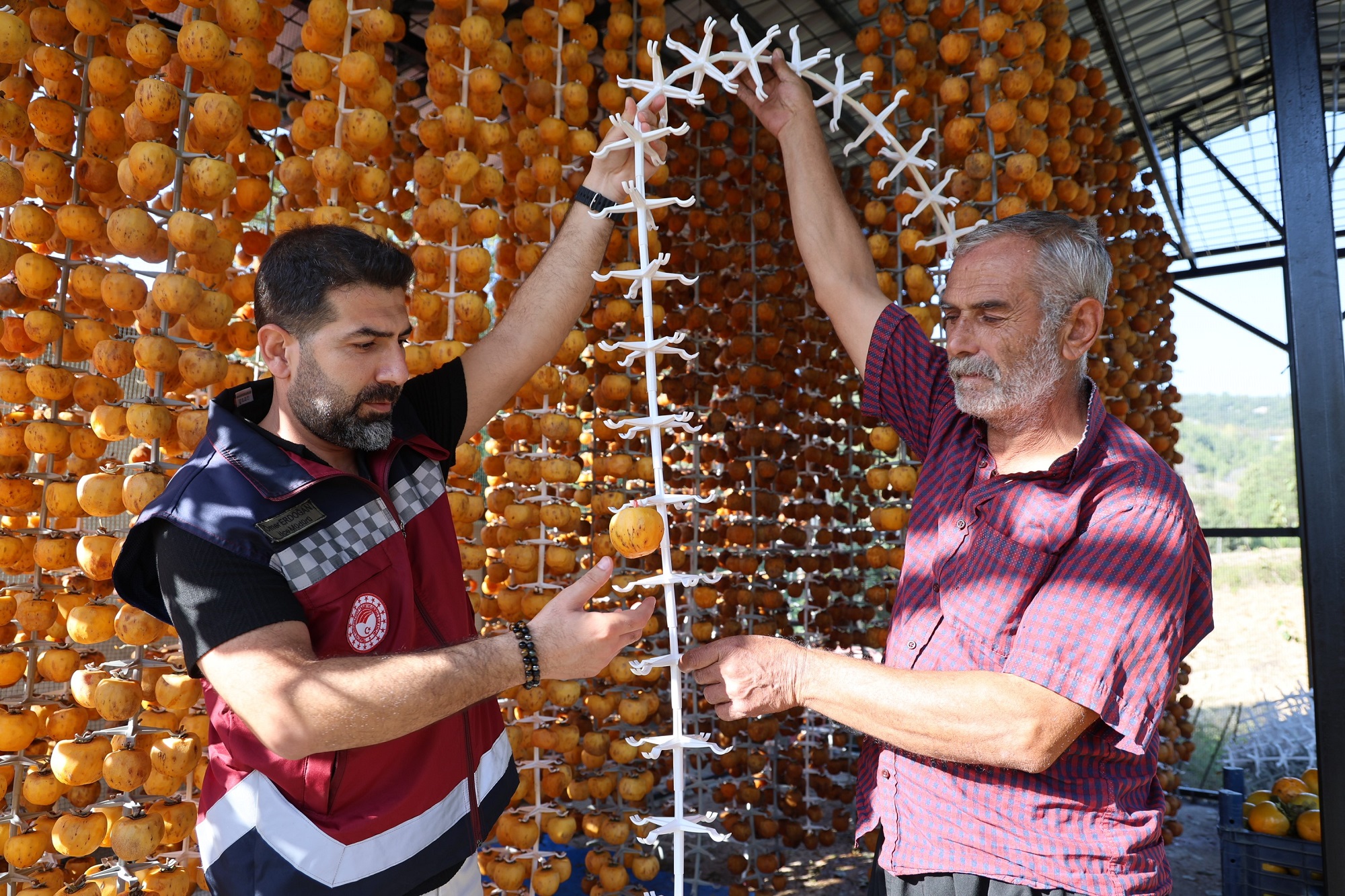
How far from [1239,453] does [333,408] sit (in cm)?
975

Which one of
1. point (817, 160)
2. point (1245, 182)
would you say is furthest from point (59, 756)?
point (1245, 182)

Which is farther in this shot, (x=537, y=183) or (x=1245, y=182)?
(x=1245, y=182)

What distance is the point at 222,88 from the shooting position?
2.08m

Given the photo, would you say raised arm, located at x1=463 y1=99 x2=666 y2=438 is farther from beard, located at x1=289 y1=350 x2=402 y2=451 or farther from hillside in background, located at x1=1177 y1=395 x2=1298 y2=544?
hillside in background, located at x1=1177 y1=395 x2=1298 y2=544

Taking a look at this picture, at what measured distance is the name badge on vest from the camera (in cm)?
154

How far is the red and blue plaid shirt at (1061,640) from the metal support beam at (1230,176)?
6.66m

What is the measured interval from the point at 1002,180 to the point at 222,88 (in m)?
2.17

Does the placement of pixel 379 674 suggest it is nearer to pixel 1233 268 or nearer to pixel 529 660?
pixel 529 660

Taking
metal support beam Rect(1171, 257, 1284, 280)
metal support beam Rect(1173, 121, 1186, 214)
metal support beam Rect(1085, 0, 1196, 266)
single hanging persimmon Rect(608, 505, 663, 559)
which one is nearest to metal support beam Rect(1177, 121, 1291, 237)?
metal support beam Rect(1173, 121, 1186, 214)

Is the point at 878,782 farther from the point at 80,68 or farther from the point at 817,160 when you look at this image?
the point at 80,68

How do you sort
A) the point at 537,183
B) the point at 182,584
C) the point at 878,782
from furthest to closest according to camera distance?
the point at 537,183
the point at 878,782
the point at 182,584

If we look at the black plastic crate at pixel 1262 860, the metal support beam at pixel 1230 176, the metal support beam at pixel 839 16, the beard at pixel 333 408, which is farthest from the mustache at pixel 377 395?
the metal support beam at pixel 1230 176

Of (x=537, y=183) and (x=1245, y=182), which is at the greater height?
(x=1245, y=182)

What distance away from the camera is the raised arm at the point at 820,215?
2275mm
